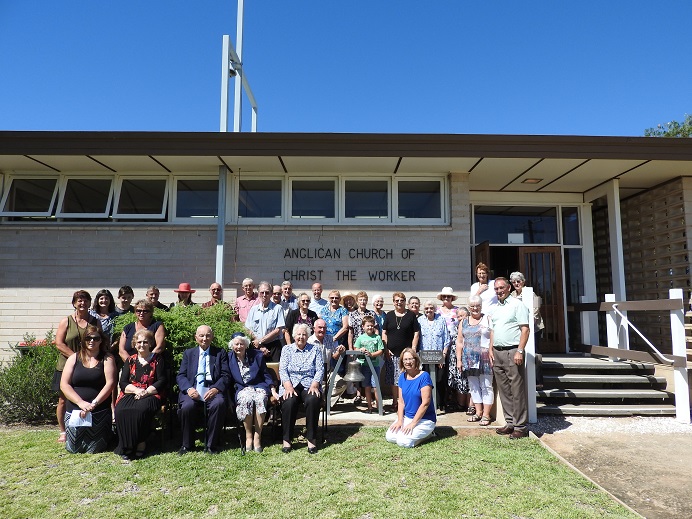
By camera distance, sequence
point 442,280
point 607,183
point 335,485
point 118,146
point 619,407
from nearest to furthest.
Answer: point 335,485, point 619,407, point 118,146, point 442,280, point 607,183

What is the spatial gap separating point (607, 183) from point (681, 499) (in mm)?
6479

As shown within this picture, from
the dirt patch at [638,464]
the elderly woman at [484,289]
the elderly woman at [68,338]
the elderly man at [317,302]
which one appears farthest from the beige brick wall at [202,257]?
the dirt patch at [638,464]

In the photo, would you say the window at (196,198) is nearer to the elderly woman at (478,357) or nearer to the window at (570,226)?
the elderly woman at (478,357)

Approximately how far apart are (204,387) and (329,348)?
1626 mm

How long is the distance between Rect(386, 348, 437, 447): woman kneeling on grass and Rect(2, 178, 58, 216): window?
6.93 metres

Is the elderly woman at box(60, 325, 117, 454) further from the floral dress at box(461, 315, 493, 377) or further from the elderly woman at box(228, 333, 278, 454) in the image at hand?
the floral dress at box(461, 315, 493, 377)

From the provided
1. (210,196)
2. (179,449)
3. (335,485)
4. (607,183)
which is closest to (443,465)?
(335,485)

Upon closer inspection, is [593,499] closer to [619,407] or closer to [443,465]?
[443,465]

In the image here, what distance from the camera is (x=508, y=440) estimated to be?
5047 mm

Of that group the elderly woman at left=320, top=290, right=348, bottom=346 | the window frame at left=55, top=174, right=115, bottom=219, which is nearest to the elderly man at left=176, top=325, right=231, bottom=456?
the elderly woman at left=320, top=290, right=348, bottom=346

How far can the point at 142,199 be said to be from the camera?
8.41 meters

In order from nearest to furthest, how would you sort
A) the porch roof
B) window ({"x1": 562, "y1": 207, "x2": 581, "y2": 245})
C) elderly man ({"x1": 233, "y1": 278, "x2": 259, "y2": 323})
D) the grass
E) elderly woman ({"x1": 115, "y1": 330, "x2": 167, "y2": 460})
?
1. the grass
2. elderly woman ({"x1": 115, "y1": 330, "x2": 167, "y2": 460})
3. elderly man ({"x1": 233, "y1": 278, "x2": 259, "y2": 323})
4. the porch roof
5. window ({"x1": 562, "y1": 207, "x2": 581, "y2": 245})

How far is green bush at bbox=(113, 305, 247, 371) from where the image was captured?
17.5ft

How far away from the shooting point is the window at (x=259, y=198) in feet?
27.6
